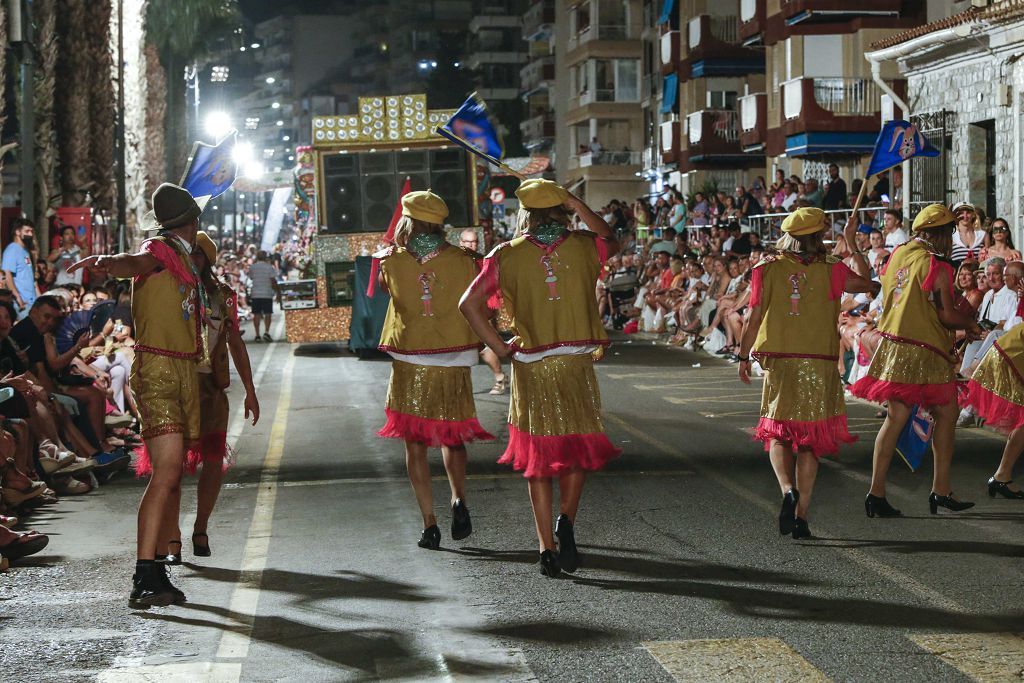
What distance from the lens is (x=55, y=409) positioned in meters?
12.3

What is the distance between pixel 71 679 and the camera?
20.9 feet

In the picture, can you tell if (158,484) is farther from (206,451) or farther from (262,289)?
(262,289)

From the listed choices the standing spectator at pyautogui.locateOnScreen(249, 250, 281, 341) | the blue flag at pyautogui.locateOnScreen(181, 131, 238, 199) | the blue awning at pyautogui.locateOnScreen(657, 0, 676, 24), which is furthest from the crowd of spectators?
the blue awning at pyautogui.locateOnScreen(657, 0, 676, 24)

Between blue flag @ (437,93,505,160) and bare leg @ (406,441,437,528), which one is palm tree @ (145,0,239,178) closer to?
blue flag @ (437,93,505,160)

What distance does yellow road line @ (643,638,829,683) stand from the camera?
6.24m

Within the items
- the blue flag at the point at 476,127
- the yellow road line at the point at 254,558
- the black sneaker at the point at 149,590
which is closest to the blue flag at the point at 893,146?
the blue flag at the point at 476,127

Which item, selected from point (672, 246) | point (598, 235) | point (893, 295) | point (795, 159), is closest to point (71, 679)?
→ point (598, 235)

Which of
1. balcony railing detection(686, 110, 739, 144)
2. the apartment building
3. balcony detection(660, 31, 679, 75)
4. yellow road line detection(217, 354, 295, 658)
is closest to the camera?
yellow road line detection(217, 354, 295, 658)

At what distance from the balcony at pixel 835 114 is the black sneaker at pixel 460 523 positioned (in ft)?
97.8

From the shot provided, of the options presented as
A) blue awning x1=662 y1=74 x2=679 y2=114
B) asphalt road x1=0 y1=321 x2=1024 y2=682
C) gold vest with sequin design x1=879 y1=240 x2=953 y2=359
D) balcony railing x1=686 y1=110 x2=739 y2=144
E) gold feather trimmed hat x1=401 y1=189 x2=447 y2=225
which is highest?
blue awning x1=662 y1=74 x2=679 y2=114

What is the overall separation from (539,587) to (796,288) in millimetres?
2483

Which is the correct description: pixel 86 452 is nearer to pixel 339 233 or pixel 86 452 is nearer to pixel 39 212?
pixel 339 233

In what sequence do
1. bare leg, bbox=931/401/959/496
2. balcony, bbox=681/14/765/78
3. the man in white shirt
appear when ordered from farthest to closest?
balcony, bbox=681/14/765/78 < the man in white shirt < bare leg, bbox=931/401/959/496

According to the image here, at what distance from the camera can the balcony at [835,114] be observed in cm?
3753
